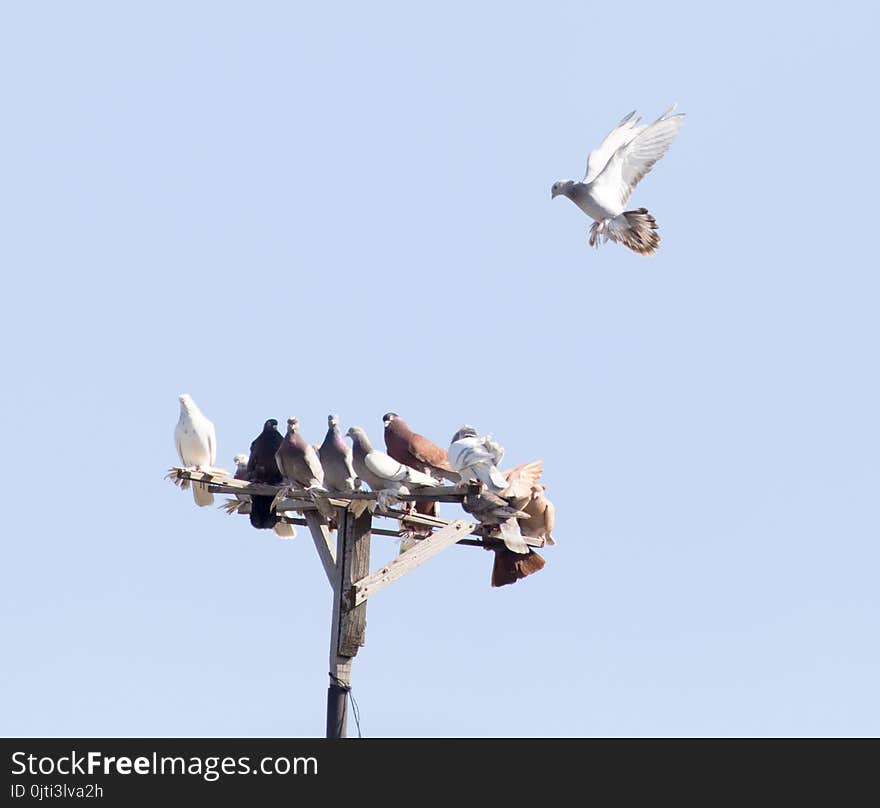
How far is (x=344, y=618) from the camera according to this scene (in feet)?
63.5

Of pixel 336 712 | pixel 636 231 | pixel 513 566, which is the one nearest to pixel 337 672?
pixel 336 712

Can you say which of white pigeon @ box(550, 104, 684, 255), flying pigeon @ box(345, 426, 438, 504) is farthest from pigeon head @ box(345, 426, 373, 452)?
white pigeon @ box(550, 104, 684, 255)

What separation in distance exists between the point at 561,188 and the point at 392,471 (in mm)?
3726

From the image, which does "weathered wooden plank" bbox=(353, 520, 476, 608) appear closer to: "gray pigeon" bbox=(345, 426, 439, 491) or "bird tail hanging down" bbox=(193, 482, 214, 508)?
"gray pigeon" bbox=(345, 426, 439, 491)

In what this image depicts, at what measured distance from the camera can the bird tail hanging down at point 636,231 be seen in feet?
68.6

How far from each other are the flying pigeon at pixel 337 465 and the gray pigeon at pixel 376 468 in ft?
0.24

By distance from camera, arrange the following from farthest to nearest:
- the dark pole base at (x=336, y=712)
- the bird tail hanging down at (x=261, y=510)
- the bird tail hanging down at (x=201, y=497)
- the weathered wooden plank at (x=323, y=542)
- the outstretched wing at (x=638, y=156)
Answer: the outstretched wing at (x=638, y=156) < the bird tail hanging down at (x=201, y=497) < the bird tail hanging down at (x=261, y=510) < the weathered wooden plank at (x=323, y=542) < the dark pole base at (x=336, y=712)

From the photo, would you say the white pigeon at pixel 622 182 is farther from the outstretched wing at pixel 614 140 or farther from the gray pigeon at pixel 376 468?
the gray pigeon at pixel 376 468

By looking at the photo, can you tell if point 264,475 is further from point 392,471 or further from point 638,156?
point 638,156

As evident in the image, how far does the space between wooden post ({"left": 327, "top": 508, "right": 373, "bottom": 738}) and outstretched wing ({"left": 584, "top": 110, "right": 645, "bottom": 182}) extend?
15.0 ft

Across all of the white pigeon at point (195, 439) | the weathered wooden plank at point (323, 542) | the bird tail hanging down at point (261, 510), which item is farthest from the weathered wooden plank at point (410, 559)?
the white pigeon at point (195, 439)
